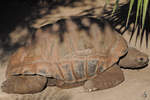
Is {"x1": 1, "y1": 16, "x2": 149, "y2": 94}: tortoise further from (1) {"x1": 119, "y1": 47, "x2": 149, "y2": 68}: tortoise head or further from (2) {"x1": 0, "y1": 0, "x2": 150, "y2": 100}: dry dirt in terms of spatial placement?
(1) {"x1": 119, "y1": 47, "x2": 149, "y2": 68}: tortoise head

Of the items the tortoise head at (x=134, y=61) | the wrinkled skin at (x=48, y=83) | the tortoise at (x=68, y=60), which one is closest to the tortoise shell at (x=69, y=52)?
Answer: the tortoise at (x=68, y=60)

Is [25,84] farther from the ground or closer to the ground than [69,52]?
closer to the ground

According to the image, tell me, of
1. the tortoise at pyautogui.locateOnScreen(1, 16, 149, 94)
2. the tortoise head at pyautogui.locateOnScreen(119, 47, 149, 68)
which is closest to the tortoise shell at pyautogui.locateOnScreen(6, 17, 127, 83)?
the tortoise at pyautogui.locateOnScreen(1, 16, 149, 94)

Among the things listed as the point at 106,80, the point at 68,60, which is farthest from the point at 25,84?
the point at 106,80

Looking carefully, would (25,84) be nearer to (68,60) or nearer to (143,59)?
(68,60)

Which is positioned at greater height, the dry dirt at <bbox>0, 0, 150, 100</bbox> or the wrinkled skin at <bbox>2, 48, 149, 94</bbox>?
the wrinkled skin at <bbox>2, 48, 149, 94</bbox>

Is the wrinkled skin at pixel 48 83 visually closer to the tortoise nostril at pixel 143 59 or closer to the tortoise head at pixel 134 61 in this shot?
the tortoise head at pixel 134 61

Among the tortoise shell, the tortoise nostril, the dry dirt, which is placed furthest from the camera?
the tortoise nostril

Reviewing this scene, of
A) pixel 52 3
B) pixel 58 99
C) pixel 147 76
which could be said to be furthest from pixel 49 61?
pixel 52 3
